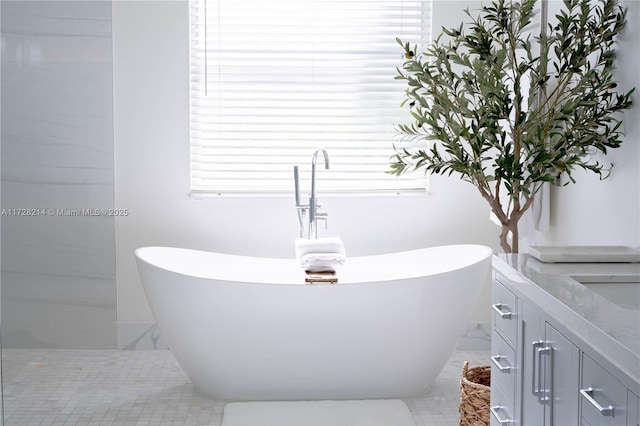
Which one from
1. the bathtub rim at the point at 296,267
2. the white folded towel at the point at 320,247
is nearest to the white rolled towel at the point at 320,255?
the white folded towel at the point at 320,247

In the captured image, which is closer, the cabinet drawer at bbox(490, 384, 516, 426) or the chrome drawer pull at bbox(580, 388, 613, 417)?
the chrome drawer pull at bbox(580, 388, 613, 417)

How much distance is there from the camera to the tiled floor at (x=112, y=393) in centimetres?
339

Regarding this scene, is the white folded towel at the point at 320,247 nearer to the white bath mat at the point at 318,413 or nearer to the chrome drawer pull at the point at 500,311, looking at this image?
the white bath mat at the point at 318,413

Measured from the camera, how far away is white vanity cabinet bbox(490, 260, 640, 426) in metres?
1.49

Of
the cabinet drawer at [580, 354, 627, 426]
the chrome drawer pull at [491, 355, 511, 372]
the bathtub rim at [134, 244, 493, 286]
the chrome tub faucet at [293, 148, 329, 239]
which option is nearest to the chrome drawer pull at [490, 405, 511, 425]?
the chrome drawer pull at [491, 355, 511, 372]

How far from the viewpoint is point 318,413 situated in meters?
3.46

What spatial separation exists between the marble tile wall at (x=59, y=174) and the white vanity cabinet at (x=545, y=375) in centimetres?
222

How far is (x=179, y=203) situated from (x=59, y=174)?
69 cm

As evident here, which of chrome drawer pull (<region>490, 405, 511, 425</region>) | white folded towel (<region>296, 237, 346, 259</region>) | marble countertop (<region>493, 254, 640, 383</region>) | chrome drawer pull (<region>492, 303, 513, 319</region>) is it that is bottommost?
chrome drawer pull (<region>490, 405, 511, 425</region>)

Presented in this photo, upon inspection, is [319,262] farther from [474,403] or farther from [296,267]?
[474,403]

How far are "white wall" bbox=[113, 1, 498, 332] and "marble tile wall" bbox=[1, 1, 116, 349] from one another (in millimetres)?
94

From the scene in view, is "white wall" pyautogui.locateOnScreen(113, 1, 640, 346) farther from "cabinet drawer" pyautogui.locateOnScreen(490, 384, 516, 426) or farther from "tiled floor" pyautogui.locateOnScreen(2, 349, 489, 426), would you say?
"cabinet drawer" pyautogui.locateOnScreen(490, 384, 516, 426)

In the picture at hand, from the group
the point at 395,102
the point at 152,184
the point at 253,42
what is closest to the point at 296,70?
the point at 253,42

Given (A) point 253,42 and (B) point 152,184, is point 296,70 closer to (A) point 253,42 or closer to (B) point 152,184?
(A) point 253,42
